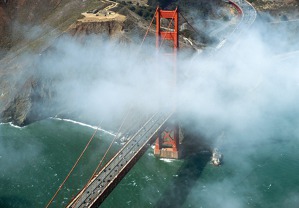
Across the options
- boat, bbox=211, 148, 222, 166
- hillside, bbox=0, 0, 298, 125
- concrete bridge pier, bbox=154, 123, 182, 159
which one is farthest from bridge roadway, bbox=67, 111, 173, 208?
hillside, bbox=0, 0, 298, 125

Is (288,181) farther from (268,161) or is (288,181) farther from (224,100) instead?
(224,100)

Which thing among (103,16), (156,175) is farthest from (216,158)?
(103,16)

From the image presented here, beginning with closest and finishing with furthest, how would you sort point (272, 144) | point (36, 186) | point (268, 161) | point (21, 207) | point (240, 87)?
point (21, 207)
point (36, 186)
point (268, 161)
point (272, 144)
point (240, 87)

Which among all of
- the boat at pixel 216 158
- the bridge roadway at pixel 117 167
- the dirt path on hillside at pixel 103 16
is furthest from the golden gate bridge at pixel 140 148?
the dirt path on hillside at pixel 103 16

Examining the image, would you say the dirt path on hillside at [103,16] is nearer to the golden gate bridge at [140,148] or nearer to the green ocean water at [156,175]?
the golden gate bridge at [140,148]

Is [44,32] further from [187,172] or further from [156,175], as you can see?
[187,172]

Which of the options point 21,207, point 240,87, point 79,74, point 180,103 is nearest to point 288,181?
point 180,103
